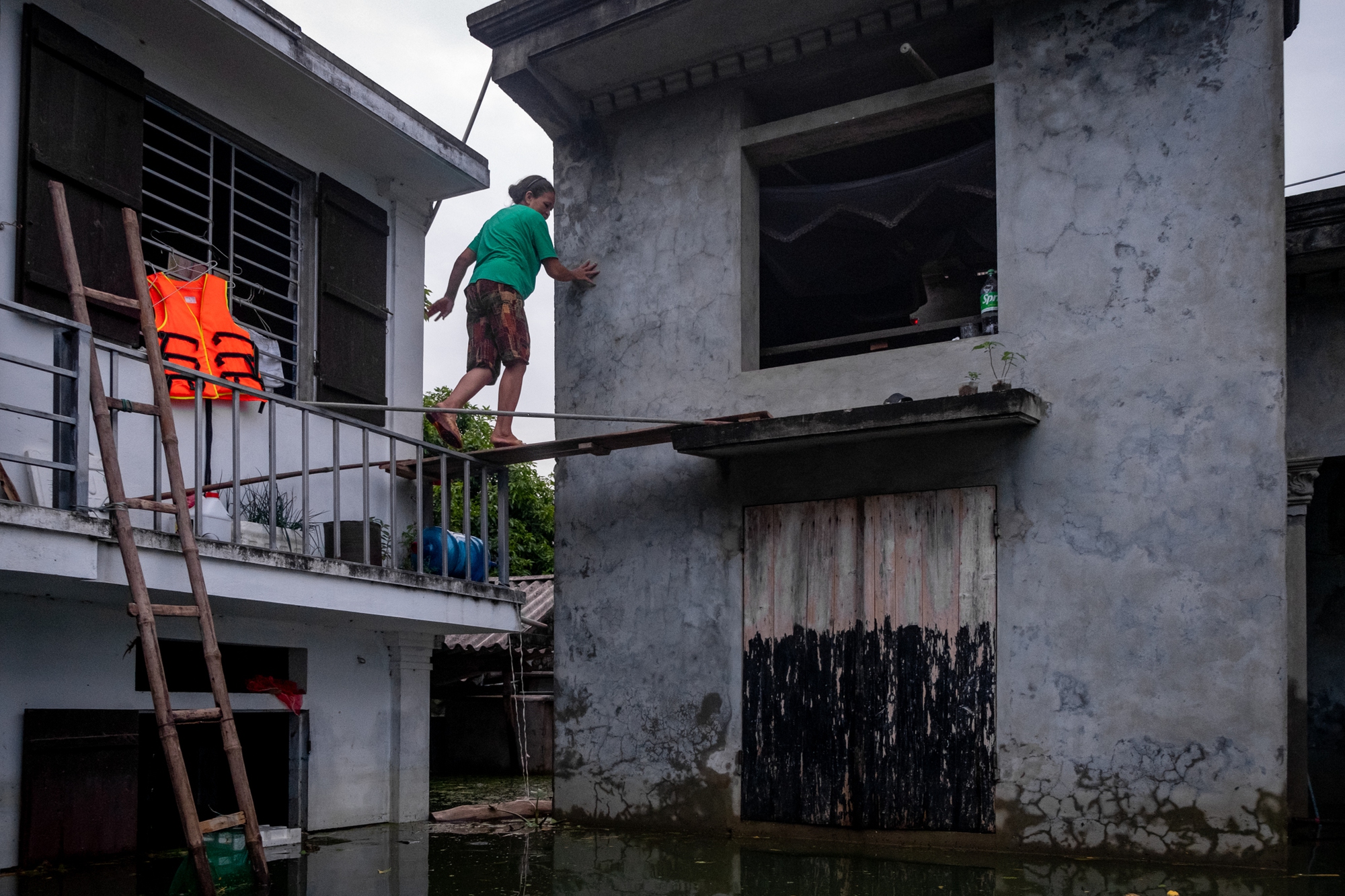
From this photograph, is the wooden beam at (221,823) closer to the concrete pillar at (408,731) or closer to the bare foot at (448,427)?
the bare foot at (448,427)

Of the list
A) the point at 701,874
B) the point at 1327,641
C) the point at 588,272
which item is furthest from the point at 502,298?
the point at 1327,641

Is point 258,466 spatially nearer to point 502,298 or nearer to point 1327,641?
point 502,298

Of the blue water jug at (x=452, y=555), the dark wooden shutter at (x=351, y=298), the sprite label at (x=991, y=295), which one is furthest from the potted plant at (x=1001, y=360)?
the dark wooden shutter at (x=351, y=298)

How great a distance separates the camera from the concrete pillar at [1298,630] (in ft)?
24.1

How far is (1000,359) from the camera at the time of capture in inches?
290

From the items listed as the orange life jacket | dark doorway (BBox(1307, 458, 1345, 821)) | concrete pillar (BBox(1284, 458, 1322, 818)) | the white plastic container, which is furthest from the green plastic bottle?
the white plastic container

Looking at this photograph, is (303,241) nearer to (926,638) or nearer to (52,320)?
(52,320)

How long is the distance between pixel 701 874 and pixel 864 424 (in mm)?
2716

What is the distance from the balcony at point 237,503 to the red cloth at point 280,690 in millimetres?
564

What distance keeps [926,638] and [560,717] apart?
2794 mm

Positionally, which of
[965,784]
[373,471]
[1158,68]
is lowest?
[965,784]

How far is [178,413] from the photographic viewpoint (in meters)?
7.65

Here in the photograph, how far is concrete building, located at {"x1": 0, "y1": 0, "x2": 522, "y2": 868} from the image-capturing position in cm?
652

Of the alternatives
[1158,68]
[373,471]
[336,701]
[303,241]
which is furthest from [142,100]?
[1158,68]
